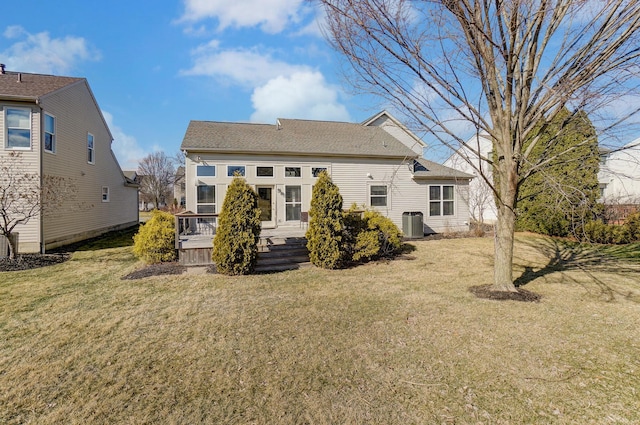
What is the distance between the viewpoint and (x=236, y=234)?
712cm

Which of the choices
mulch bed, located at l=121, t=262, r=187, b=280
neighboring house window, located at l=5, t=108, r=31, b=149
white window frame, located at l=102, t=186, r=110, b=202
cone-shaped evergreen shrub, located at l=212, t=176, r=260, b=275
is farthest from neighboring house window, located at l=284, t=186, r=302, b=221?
white window frame, located at l=102, t=186, r=110, b=202

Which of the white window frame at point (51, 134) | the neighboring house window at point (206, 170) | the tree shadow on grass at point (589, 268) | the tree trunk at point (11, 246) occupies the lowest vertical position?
the tree shadow on grass at point (589, 268)

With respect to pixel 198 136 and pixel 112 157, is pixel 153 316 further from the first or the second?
pixel 112 157

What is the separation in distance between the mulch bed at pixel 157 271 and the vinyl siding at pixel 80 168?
19.6 feet

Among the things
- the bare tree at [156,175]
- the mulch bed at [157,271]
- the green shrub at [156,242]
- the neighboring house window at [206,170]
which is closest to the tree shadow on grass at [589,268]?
the mulch bed at [157,271]

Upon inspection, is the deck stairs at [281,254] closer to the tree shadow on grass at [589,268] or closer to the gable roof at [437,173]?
the tree shadow on grass at [589,268]

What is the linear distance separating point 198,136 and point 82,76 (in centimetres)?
652

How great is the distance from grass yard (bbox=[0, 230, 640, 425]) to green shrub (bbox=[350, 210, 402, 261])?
198 cm

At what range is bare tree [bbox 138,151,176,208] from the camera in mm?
40344

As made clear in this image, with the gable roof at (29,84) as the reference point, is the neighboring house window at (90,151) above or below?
below

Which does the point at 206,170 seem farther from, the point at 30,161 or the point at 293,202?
the point at 30,161

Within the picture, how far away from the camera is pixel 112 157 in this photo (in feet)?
57.3

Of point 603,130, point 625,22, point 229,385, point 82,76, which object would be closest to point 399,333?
point 229,385

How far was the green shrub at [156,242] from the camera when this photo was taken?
8.43 m
